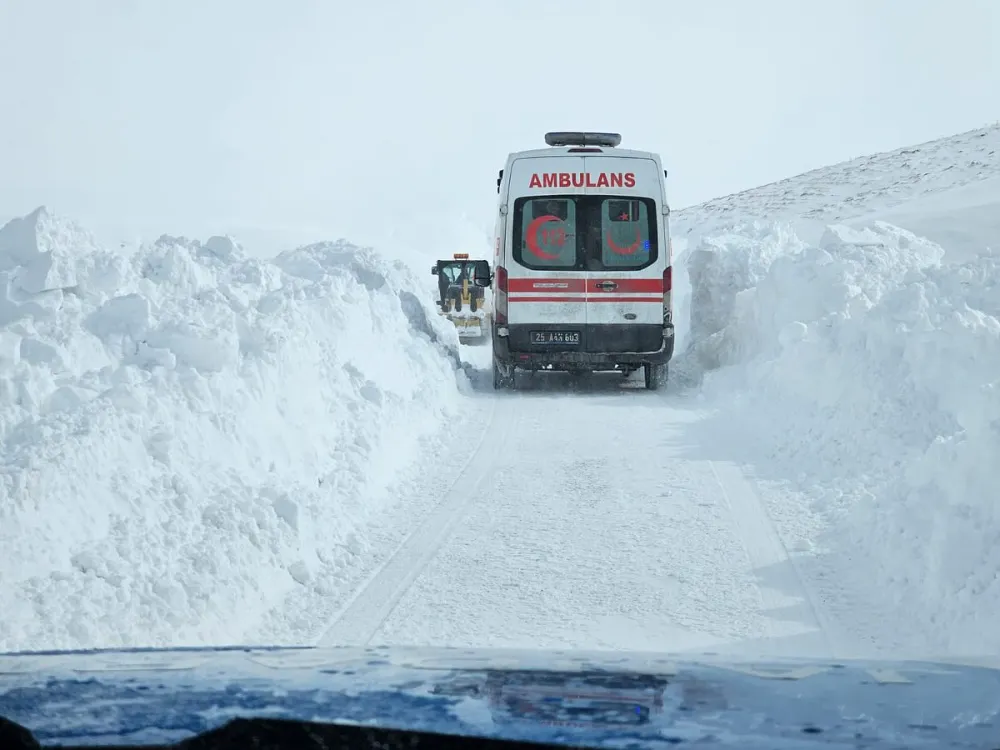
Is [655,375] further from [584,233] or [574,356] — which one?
[584,233]

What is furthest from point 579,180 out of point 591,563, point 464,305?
point 464,305

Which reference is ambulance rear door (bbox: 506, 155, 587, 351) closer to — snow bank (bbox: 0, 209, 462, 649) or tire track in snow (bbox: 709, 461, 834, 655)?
Result: snow bank (bbox: 0, 209, 462, 649)

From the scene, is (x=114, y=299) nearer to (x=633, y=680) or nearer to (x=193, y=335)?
(x=193, y=335)

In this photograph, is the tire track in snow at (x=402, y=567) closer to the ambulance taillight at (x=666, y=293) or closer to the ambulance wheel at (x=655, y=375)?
the ambulance taillight at (x=666, y=293)

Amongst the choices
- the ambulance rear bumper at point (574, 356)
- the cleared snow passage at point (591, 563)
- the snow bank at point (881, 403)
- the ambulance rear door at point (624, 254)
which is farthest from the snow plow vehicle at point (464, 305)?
the cleared snow passage at point (591, 563)

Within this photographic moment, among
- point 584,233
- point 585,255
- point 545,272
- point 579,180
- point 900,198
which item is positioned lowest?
point 545,272

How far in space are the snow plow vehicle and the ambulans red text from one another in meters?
9.37

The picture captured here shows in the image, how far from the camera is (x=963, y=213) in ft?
118

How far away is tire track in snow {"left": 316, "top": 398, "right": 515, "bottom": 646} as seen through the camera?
5.46m

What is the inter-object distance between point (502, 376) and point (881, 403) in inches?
228

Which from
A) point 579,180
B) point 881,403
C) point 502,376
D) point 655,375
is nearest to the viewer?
point 881,403

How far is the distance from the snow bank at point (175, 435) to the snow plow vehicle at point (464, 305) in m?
9.37

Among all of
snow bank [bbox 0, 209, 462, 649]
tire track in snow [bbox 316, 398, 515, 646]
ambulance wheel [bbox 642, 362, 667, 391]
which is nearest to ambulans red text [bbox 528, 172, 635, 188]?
ambulance wheel [bbox 642, 362, 667, 391]

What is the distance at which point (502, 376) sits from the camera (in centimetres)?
1454
